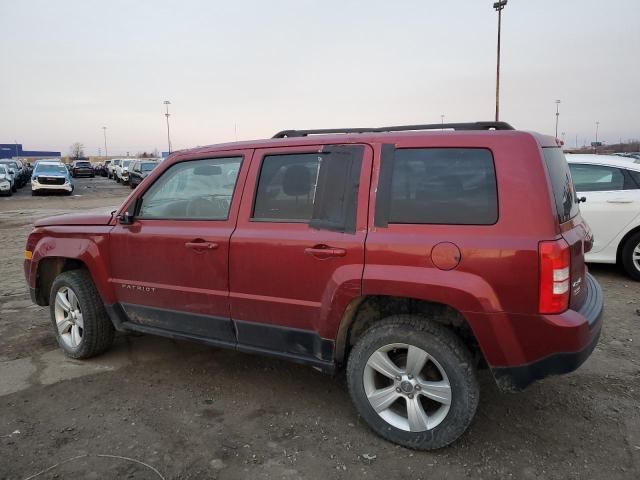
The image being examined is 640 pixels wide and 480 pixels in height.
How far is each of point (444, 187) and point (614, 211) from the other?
15.9 ft

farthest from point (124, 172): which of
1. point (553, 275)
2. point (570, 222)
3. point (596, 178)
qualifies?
point (553, 275)

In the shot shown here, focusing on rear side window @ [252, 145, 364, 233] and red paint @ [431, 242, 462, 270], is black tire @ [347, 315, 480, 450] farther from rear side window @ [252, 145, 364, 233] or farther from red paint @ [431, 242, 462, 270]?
rear side window @ [252, 145, 364, 233]

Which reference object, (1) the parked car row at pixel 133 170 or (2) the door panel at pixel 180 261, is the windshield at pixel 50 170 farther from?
(2) the door panel at pixel 180 261

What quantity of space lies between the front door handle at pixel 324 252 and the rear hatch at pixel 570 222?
120cm

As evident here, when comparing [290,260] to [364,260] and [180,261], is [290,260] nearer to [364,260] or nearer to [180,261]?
[364,260]

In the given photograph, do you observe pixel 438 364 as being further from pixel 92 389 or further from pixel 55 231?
pixel 55 231

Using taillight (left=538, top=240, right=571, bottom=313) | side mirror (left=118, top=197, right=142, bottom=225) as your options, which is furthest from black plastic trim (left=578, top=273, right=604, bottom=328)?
side mirror (left=118, top=197, right=142, bottom=225)

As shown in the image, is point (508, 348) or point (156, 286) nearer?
point (508, 348)

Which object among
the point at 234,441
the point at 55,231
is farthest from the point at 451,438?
the point at 55,231

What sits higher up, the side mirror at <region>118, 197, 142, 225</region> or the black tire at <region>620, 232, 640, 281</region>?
the side mirror at <region>118, 197, 142, 225</region>

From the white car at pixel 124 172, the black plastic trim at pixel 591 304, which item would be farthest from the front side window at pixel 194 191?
the white car at pixel 124 172

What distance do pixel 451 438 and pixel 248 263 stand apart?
163 centimetres

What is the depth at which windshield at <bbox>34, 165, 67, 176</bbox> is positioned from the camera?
25.3m

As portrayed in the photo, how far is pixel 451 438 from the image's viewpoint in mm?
2863
